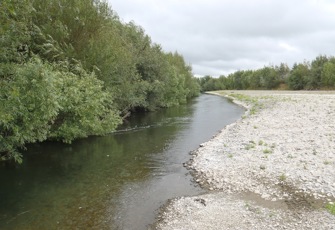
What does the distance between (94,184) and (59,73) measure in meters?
9.43

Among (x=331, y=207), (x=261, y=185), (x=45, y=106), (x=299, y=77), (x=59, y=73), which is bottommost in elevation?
(x=261, y=185)

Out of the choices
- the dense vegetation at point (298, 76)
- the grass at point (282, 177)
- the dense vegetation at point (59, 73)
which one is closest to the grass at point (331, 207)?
the grass at point (282, 177)

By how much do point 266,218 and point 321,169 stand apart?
5.50 m

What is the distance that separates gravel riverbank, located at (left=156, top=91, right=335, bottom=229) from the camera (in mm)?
9891

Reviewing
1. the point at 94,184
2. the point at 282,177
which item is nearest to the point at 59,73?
the point at 94,184

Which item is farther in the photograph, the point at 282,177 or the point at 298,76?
the point at 298,76

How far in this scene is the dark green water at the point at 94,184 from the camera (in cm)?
1074

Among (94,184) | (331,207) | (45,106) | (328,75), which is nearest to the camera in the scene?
(331,207)

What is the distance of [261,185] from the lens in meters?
12.9

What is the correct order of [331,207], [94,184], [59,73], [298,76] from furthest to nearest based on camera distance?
[298,76]
[59,73]
[94,184]
[331,207]

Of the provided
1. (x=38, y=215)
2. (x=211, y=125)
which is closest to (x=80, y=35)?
(x=211, y=125)

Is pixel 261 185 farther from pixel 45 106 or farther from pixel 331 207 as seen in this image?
pixel 45 106

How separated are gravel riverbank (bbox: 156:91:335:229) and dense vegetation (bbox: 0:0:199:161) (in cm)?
872

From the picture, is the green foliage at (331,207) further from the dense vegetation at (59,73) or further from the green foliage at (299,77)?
the green foliage at (299,77)
